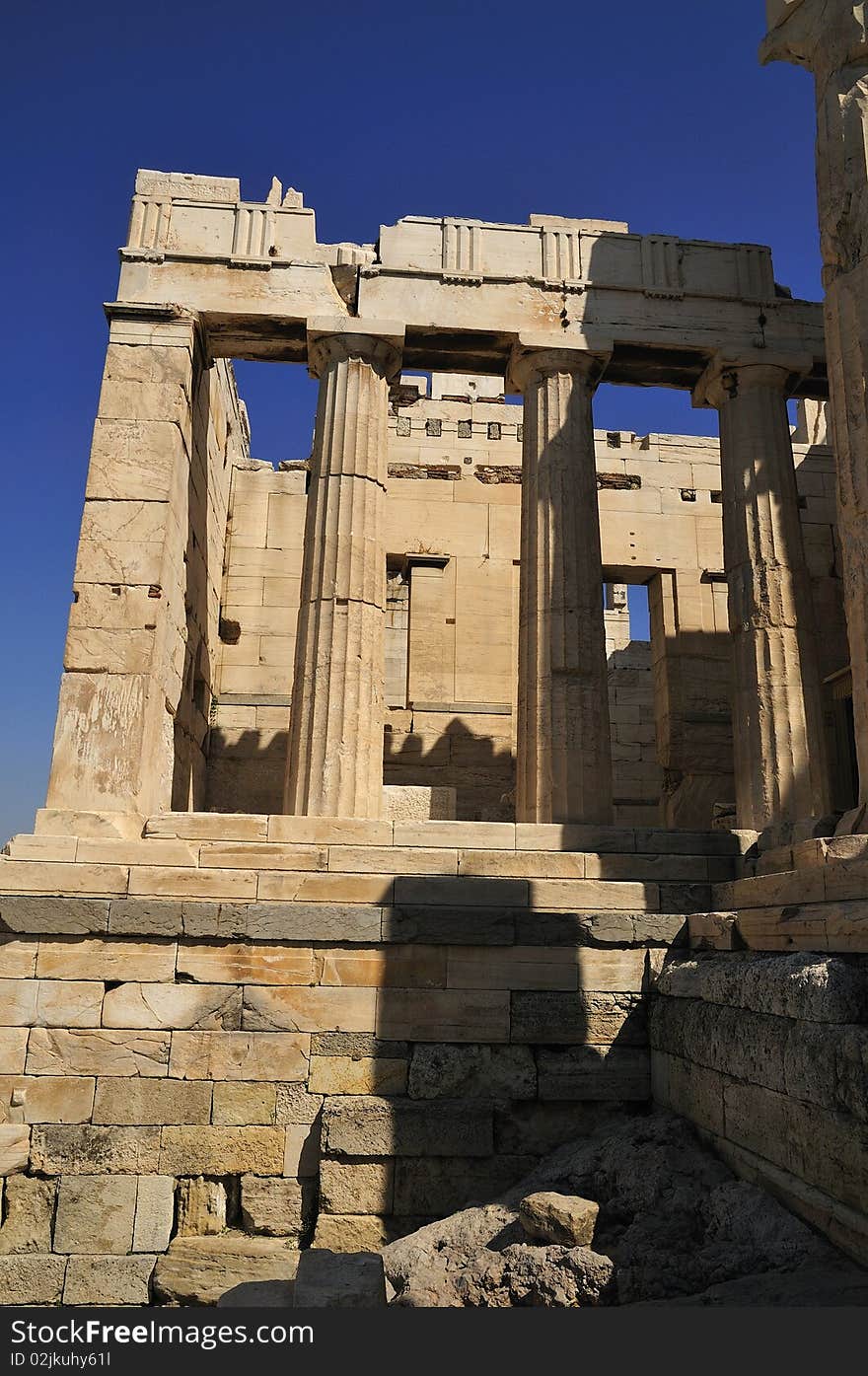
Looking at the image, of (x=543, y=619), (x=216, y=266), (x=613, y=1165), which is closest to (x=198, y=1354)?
(x=613, y=1165)

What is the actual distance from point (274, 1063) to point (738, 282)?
38.6ft

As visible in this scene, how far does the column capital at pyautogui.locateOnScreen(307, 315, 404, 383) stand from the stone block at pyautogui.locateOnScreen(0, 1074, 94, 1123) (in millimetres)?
9164

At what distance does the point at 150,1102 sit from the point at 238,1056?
79cm

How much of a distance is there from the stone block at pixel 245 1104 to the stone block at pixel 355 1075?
373mm

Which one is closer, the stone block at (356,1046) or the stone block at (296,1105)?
the stone block at (296,1105)

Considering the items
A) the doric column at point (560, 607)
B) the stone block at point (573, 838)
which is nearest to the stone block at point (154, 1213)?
the stone block at point (573, 838)

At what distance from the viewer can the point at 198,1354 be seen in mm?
4492

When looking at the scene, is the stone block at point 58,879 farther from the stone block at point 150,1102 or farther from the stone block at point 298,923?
the stone block at point 150,1102

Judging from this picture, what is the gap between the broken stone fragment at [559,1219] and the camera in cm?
612

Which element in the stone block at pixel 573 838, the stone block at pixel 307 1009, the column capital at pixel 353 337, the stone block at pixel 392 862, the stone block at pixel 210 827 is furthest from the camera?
the column capital at pixel 353 337

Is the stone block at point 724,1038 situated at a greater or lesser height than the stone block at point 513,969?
lesser

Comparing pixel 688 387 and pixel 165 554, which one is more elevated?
pixel 688 387

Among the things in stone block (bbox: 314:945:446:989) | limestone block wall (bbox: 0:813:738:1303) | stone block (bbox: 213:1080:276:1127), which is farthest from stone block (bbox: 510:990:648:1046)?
stone block (bbox: 213:1080:276:1127)

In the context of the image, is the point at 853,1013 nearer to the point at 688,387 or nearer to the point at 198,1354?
the point at 198,1354
